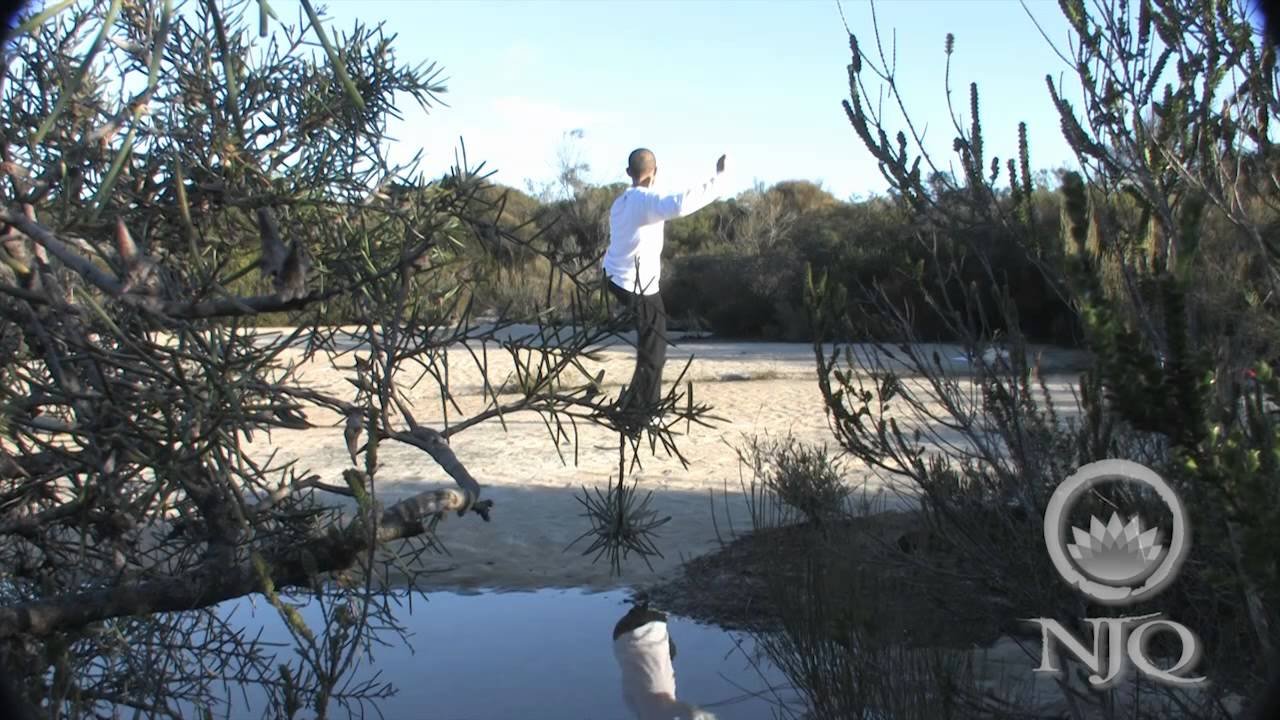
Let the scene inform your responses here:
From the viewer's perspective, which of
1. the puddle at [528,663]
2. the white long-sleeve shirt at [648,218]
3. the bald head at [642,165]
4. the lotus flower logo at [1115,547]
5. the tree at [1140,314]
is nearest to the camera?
the tree at [1140,314]

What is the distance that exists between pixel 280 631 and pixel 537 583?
1.24 m

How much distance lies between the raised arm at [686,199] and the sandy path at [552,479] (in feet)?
2.78

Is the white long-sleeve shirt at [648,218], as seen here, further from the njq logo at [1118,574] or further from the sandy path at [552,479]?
the njq logo at [1118,574]

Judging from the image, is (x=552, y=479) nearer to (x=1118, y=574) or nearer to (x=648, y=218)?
(x=648, y=218)

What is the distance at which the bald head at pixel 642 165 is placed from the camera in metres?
6.66

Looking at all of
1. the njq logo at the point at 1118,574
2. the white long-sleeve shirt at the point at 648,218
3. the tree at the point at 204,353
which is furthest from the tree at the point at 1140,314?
the white long-sleeve shirt at the point at 648,218

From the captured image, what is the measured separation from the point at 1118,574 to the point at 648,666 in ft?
6.88

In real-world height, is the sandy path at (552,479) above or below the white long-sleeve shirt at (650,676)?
above


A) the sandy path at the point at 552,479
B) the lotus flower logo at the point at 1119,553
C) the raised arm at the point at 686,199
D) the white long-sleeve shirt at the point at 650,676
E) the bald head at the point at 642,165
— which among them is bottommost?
the white long-sleeve shirt at the point at 650,676

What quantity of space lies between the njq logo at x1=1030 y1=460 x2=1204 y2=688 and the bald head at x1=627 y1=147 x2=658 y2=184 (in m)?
4.17

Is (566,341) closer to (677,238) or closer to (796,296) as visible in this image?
(796,296)

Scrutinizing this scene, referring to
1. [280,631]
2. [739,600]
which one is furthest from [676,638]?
[280,631]

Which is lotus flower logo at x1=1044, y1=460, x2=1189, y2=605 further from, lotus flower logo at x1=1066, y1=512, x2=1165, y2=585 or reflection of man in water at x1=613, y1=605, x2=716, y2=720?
reflection of man in water at x1=613, y1=605, x2=716, y2=720

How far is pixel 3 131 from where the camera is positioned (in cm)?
212
